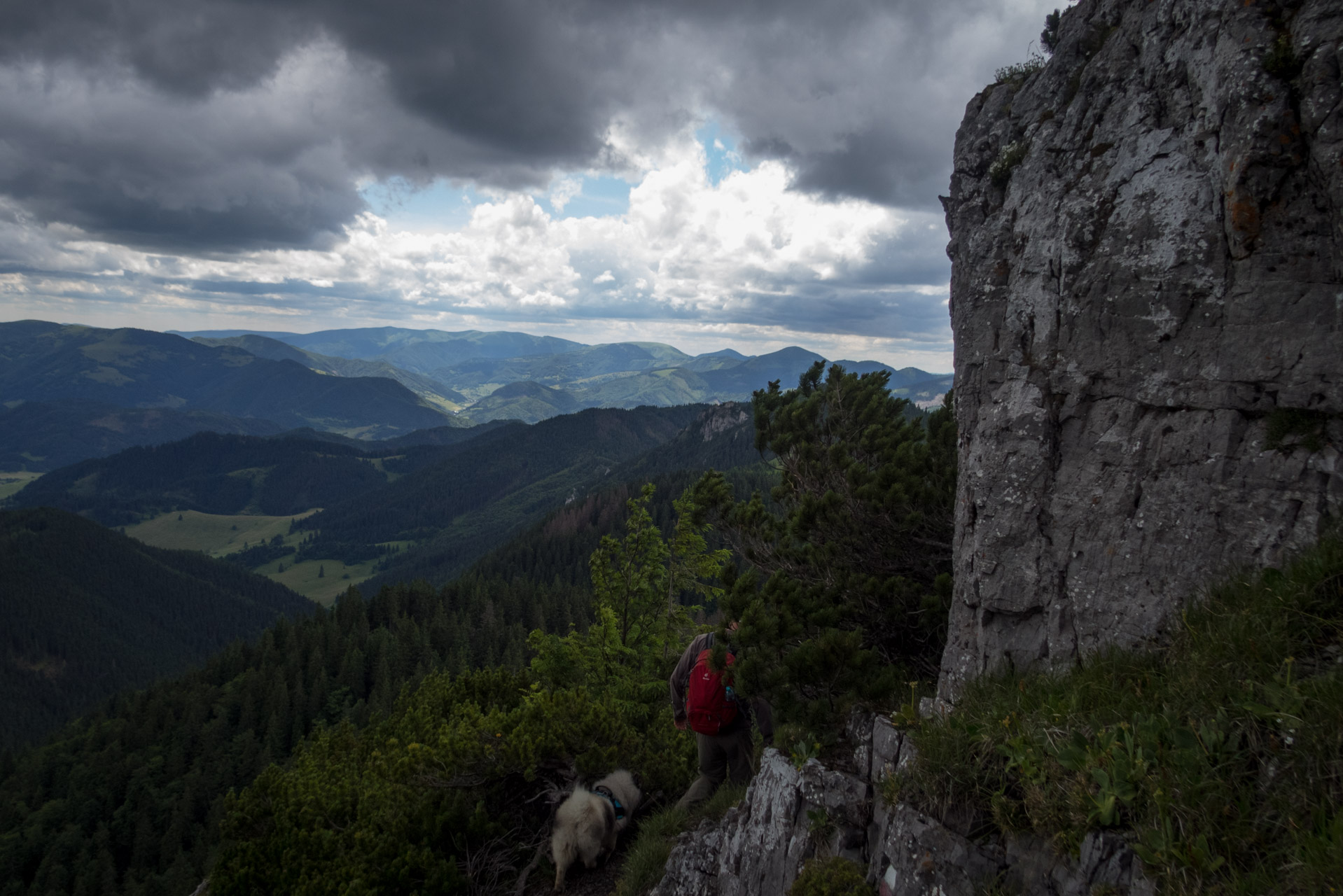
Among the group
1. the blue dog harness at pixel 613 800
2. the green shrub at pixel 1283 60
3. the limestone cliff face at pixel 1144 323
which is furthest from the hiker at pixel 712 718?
the green shrub at pixel 1283 60

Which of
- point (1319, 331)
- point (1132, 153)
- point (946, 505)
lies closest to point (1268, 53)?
point (1132, 153)

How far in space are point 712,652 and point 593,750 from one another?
384 cm

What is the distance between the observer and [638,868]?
9.03 metres

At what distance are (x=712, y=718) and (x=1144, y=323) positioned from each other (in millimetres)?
7470

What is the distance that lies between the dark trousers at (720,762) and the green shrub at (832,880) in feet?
10.8

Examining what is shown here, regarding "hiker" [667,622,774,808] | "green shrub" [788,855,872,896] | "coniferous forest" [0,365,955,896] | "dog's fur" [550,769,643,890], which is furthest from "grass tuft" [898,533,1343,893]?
"dog's fur" [550,769,643,890]

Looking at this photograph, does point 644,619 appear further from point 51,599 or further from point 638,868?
point 51,599

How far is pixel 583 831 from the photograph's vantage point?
10086 mm

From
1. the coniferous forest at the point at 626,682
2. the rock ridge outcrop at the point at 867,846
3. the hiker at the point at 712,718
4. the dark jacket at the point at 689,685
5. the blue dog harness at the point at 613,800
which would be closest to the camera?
the rock ridge outcrop at the point at 867,846

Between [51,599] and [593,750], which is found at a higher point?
[593,750]

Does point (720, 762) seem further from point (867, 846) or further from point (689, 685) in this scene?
point (867, 846)

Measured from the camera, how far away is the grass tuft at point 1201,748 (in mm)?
3662

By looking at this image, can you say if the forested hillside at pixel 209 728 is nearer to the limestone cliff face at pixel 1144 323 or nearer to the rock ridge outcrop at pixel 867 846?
the rock ridge outcrop at pixel 867 846

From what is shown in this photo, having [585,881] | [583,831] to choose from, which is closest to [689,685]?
[583,831]
